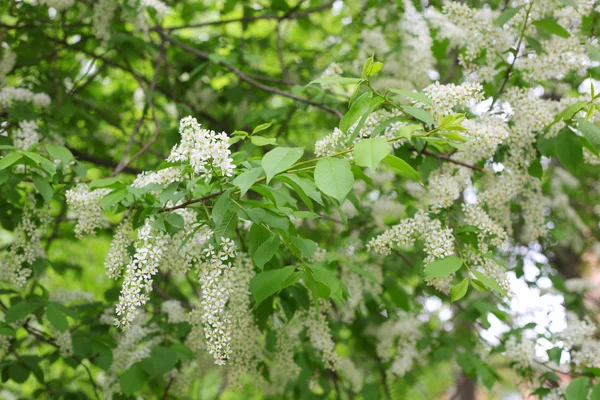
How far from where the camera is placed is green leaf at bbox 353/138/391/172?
177cm

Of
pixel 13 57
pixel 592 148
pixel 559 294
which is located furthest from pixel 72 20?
pixel 559 294

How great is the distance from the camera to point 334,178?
184 centimetres

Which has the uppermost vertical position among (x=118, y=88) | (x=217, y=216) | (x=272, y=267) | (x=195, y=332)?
(x=217, y=216)

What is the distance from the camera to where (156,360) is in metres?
3.15

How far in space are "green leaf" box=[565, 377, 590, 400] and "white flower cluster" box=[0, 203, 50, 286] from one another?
2.77m

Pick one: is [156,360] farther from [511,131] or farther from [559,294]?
[559,294]

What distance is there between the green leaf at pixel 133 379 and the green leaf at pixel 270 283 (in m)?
1.15

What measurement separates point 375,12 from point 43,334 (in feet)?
11.1

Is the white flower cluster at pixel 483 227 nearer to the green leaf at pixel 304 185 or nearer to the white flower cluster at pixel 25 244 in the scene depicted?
the green leaf at pixel 304 185

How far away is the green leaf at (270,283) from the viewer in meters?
2.35

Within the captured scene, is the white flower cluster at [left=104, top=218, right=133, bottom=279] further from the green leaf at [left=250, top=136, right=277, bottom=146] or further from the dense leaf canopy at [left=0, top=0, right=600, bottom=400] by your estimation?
the green leaf at [left=250, top=136, right=277, bottom=146]

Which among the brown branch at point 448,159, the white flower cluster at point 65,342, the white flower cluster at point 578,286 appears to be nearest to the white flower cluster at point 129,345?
the white flower cluster at point 65,342

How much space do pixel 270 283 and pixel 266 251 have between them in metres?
0.15

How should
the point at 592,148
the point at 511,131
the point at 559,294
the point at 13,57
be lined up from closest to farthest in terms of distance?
the point at 592,148
the point at 511,131
the point at 13,57
the point at 559,294
